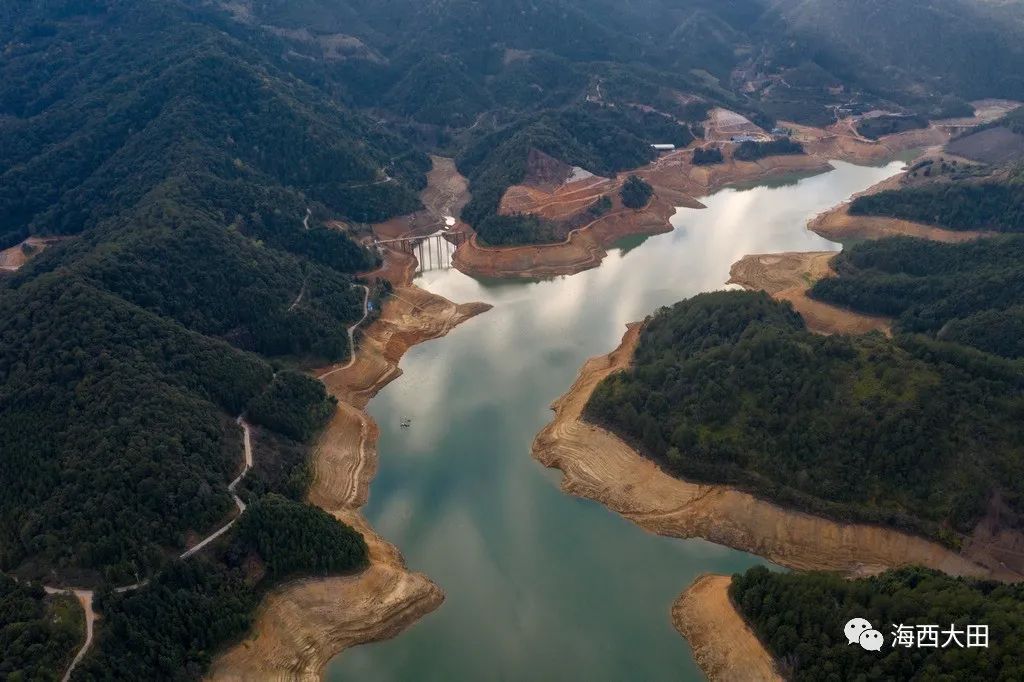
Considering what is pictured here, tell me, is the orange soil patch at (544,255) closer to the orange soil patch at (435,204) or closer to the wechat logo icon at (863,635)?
the orange soil patch at (435,204)

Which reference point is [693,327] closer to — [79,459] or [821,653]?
[821,653]

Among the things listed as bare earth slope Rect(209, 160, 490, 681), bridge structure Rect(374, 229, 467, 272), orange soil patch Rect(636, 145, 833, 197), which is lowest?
bridge structure Rect(374, 229, 467, 272)

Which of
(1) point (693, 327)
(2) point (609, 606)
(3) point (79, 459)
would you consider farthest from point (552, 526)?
(3) point (79, 459)

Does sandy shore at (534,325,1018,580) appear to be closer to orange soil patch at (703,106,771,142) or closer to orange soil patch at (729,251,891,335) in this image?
orange soil patch at (729,251,891,335)

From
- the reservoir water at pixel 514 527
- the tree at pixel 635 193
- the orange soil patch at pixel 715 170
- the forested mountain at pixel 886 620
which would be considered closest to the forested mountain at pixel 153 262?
the reservoir water at pixel 514 527

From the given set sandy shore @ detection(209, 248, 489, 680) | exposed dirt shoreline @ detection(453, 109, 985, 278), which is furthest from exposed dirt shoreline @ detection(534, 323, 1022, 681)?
exposed dirt shoreline @ detection(453, 109, 985, 278)

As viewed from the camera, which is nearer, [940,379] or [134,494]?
[134,494]
